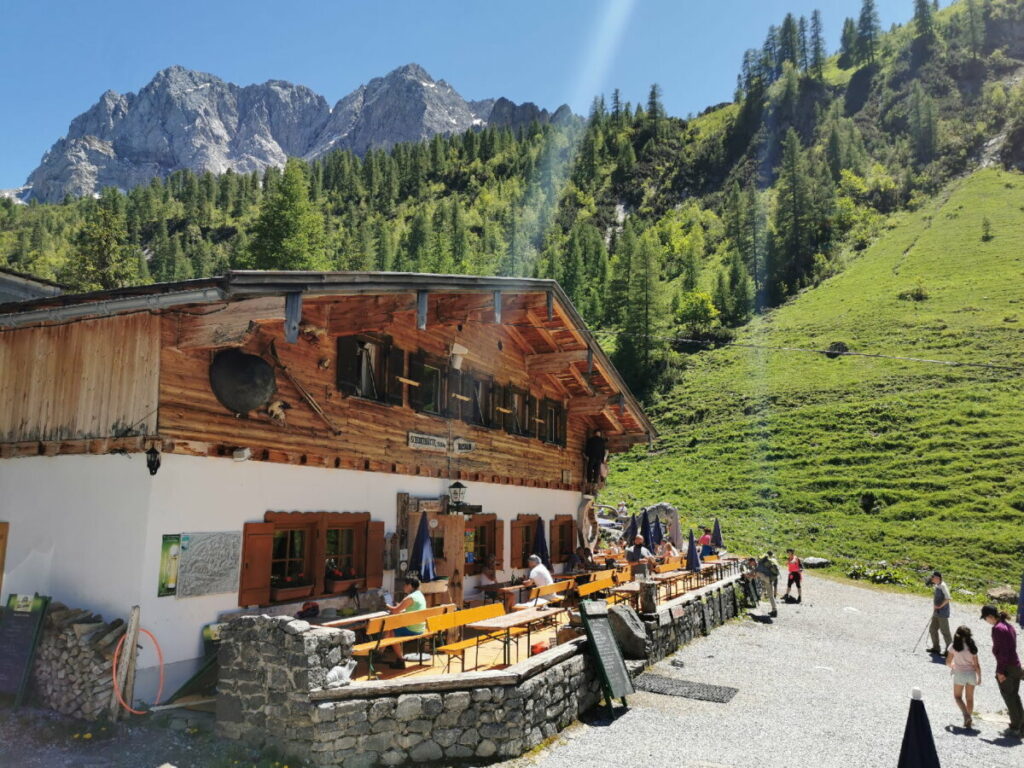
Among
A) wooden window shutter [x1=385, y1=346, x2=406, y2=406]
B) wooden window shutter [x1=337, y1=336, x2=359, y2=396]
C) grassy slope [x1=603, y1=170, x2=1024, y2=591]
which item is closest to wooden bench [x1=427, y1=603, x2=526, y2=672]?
wooden window shutter [x1=337, y1=336, x2=359, y2=396]

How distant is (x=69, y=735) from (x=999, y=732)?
11.7 meters

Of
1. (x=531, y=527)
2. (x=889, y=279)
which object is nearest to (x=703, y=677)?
(x=531, y=527)

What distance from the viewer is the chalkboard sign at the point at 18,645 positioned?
8320mm

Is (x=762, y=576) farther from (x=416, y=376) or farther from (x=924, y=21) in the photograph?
(x=924, y=21)

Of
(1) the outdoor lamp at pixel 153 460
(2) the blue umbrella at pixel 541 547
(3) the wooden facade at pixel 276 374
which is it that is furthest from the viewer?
(2) the blue umbrella at pixel 541 547

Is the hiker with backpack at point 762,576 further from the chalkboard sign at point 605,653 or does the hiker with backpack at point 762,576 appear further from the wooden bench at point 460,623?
the wooden bench at point 460,623

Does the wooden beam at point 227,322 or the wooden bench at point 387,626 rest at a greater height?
the wooden beam at point 227,322

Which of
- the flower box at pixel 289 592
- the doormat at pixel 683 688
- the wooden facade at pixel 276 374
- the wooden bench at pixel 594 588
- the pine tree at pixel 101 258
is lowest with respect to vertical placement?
the doormat at pixel 683 688

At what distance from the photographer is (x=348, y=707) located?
7.36 m

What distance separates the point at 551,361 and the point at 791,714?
30.1 ft

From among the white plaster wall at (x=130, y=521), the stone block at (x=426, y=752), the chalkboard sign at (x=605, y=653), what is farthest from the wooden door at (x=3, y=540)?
the chalkboard sign at (x=605, y=653)

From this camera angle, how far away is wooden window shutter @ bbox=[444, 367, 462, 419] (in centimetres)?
1395

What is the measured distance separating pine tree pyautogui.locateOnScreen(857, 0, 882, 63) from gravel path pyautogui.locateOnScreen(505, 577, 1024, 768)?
174 meters

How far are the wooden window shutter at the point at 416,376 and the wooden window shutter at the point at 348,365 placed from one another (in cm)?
154
